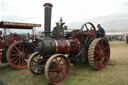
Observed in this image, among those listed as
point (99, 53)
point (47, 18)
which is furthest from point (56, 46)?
point (99, 53)

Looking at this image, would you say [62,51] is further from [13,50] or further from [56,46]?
[13,50]

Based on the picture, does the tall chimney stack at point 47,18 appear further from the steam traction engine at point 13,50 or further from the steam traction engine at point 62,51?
the steam traction engine at point 13,50

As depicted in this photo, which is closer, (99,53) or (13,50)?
(99,53)

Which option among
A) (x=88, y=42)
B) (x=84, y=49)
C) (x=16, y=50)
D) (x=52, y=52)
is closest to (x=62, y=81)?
(x=52, y=52)

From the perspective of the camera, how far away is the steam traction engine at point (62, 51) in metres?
3.40

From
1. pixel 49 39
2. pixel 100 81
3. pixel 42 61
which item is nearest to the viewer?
pixel 100 81

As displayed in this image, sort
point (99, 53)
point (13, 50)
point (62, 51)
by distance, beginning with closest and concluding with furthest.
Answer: point (62, 51) < point (99, 53) < point (13, 50)

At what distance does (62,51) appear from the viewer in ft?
12.4

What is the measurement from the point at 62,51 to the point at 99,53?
4.57 ft

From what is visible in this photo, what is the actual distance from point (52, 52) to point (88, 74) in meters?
1.34

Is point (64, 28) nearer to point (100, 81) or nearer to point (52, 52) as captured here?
point (52, 52)

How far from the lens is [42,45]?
3.44 metres

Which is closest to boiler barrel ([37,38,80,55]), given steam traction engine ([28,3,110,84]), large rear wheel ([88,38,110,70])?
steam traction engine ([28,3,110,84])

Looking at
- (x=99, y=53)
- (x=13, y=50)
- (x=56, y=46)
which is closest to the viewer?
(x=56, y=46)
